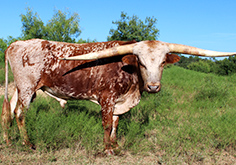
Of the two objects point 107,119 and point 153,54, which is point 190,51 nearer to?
point 153,54

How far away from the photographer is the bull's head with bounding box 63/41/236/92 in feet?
9.87

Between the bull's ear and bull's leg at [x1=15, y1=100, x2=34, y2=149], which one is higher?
the bull's ear

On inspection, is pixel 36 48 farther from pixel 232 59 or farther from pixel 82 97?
pixel 232 59

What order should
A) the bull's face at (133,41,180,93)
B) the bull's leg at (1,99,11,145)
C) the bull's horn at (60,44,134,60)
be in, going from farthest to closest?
the bull's leg at (1,99,11,145), the bull's horn at (60,44,134,60), the bull's face at (133,41,180,93)

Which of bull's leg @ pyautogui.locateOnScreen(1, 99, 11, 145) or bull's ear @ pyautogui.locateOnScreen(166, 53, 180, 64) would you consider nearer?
bull's ear @ pyautogui.locateOnScreen(166, 53, 180, 64)

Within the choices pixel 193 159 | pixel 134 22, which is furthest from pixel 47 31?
pixel 193 159

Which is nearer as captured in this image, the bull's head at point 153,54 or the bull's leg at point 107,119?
the bull's head at point 153,54

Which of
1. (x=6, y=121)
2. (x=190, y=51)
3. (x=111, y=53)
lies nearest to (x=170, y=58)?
(x=190, y=51)

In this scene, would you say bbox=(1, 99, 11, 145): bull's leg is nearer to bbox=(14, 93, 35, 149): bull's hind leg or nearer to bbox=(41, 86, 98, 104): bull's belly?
bbox=(14, 93, 35, 149): bull's hind leg

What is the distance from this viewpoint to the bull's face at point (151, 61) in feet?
9.78

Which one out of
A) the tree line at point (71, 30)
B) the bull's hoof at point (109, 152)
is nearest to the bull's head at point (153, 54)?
the bull's hoof at point (109, 152)

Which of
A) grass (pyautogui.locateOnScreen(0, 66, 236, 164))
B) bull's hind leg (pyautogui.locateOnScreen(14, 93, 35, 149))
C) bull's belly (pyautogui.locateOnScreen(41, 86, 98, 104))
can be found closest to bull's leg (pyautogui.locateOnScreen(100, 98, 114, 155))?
grass (pyautogui.locateOnScreen(0, 66, 236, 164))

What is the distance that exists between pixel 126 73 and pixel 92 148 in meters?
1.38

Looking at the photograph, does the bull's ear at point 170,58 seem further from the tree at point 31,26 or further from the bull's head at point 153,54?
the tree at point 31,26
